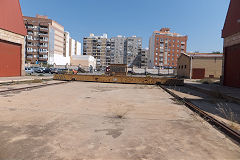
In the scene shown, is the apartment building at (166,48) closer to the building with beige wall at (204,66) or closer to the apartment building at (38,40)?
the apartment building at (38,40)

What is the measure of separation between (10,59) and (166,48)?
84221mm

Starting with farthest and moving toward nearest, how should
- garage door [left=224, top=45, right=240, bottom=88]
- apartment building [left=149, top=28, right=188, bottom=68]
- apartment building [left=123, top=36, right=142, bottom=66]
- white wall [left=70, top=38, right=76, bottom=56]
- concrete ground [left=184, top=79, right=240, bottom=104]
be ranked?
apartment building [left=123, top=36, right=142, bottom=66]
white wall [left=70, top=38, right=76, bottom=56]
apartment building [left=149, top=28, right=188, bottom=68]
garage door [left=224, top=45, right=240, bottom=88]
concrete ground [left=184, top=79, right=240, bottom=104]

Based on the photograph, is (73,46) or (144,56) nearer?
(144,56)

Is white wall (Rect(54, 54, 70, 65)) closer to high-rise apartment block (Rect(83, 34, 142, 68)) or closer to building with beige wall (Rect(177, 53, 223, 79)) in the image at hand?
high-rise apartment block (Rect(83, 34, 142, 68))

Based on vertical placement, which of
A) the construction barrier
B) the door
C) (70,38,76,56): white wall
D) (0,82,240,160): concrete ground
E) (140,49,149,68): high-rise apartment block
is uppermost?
(70,38,76,56): white wall

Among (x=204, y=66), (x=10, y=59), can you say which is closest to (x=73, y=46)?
(x=204, y=66)

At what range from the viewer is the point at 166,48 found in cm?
9262

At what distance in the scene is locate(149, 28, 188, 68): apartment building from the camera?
92250 mm

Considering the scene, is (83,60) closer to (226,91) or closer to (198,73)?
(198,73)

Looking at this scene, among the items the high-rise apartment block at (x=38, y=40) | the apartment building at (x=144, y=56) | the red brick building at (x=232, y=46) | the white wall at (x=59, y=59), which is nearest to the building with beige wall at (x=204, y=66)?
the red brick building at (x=232, y=46)

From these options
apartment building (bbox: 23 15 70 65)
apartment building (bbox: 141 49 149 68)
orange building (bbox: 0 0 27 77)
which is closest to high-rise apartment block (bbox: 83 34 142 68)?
apartment building (bbox: 141 49 149 68)

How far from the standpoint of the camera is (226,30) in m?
16.5

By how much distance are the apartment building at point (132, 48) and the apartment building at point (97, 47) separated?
14.4m

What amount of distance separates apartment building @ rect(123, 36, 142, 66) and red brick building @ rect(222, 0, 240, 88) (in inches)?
3801
